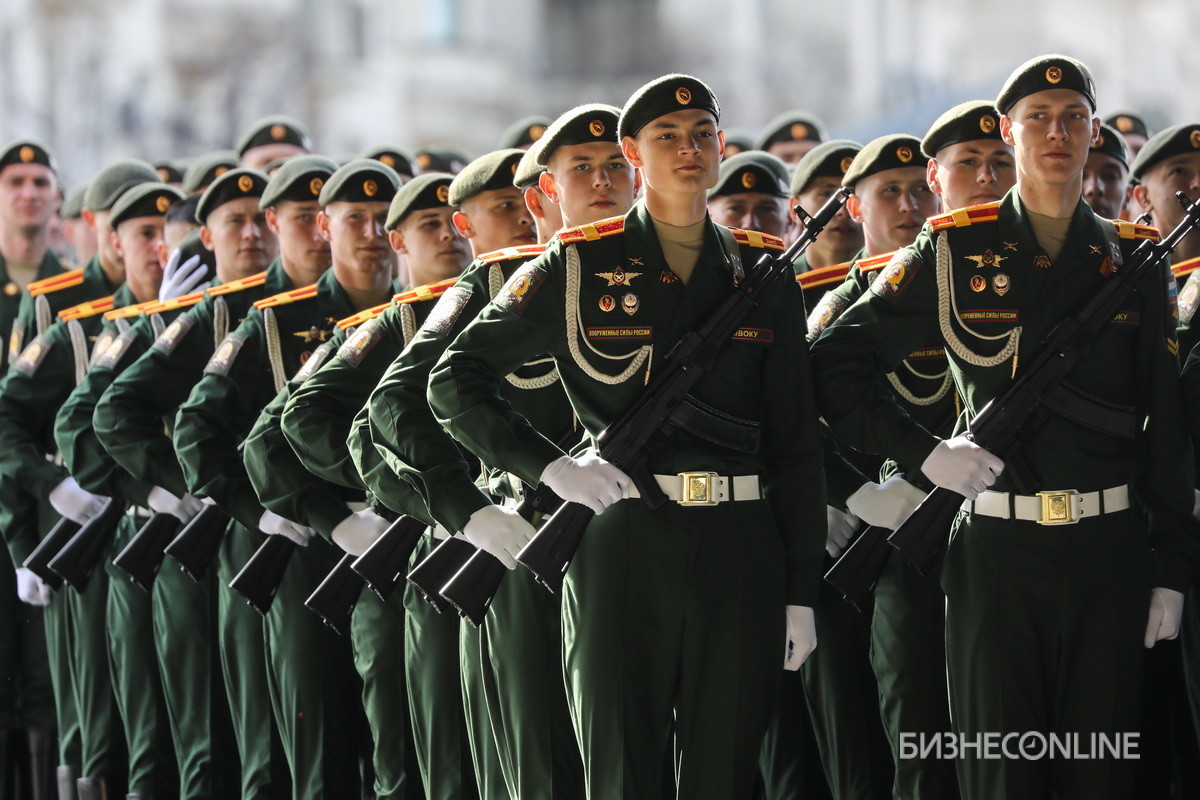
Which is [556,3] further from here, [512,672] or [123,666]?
[512,672]

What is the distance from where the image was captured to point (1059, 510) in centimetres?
502

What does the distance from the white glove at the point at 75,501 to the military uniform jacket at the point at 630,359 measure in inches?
137

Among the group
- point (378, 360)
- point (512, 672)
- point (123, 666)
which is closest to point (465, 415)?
point (512, 672)

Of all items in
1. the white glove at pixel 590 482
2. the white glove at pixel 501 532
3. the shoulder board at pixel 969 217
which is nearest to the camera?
the white glove at pixel 590 482

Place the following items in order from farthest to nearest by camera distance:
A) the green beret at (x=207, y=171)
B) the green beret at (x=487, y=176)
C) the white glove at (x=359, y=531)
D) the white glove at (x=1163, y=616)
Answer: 1. the green beret at (x=207, y=171)
2. the green beret at (x=487, y=176)
3. the white glove at (x=359, y=531)
4. the white glove at (x=1163, y=616)

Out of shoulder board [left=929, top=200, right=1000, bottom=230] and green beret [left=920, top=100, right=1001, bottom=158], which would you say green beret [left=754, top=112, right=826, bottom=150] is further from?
shoulder board [left=929, top=200, right=1000, bottom=230]

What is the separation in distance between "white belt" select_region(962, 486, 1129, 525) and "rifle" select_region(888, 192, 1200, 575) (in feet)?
0.18

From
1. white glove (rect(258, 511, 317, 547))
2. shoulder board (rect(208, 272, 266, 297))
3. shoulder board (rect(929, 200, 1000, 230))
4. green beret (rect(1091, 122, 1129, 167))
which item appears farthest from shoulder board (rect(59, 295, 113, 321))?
shoulder board (rect(929, 200, 1000, 230))

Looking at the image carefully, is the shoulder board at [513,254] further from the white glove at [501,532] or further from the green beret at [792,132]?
the green beret at [792,132]

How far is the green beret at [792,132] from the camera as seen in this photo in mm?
9047

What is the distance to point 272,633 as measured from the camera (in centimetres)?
677

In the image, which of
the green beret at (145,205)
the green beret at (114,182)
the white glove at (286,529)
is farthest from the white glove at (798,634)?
the green beret at (114,182)

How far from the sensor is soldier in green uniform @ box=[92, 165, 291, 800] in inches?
274

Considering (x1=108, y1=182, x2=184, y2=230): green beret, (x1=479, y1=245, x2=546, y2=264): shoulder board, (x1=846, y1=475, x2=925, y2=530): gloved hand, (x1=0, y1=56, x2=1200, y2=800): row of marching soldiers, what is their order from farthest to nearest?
(x1=108, y1=182, x2=184, y2=230): green beret
(x1=479, y1=245, x2=546, y2=264): shoulder board
(x1=846, y1=475, x2=925, y2=530): gloved hand
(x1=0, y1=56, x2=1200, y2=800): row of marching soldiers
